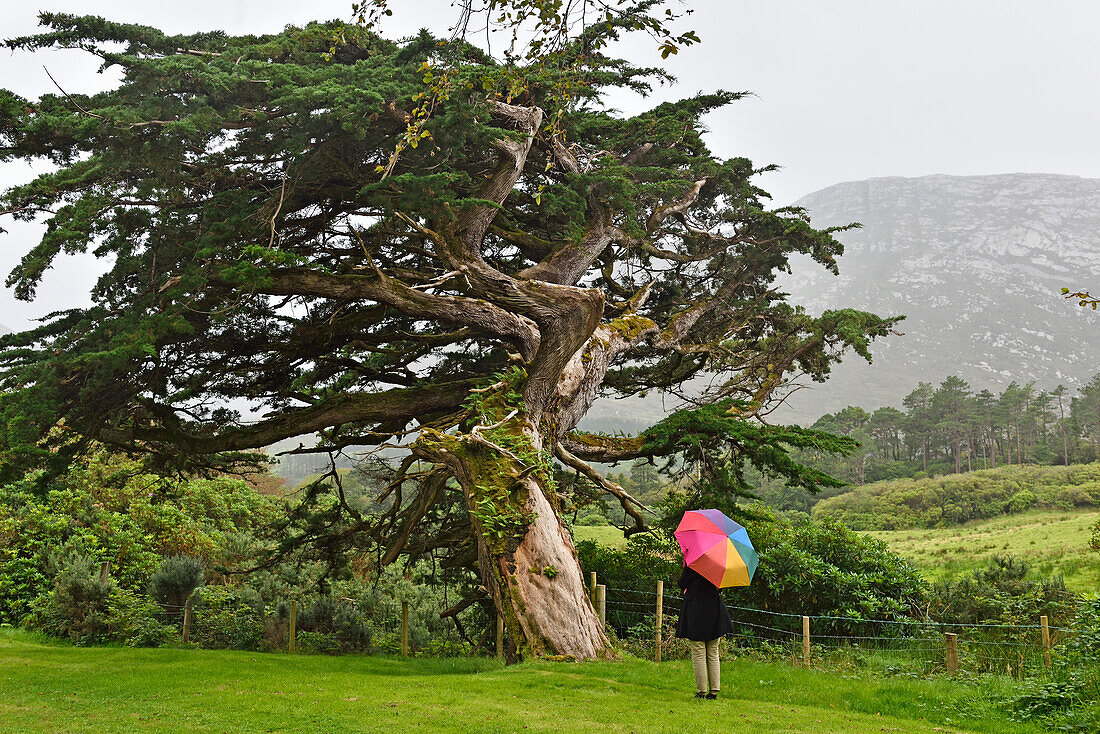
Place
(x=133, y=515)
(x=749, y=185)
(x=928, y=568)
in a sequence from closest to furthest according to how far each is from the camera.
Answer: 1. (x=749, y=185)
2. (x=133, y=515)
3. (x=928, y=568)

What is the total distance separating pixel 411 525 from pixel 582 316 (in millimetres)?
4279

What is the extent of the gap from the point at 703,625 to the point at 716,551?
672 mm

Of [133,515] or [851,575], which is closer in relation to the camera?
[851,575]

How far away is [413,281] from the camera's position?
11359mm

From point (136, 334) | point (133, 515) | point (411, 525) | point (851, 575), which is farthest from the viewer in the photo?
point (133, 515)

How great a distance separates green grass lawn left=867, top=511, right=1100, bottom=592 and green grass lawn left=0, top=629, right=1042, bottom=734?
1613 centimetres

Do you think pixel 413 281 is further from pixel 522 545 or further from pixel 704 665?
pixel 704 665

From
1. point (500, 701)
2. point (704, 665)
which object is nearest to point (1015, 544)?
point (704, 665)

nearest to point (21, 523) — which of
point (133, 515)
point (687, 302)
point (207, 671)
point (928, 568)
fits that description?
point (133, 515)

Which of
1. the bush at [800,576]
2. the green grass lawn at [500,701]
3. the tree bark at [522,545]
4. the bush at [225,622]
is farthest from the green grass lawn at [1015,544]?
the bush at [225,622]

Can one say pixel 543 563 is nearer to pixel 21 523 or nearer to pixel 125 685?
pixel 125 685

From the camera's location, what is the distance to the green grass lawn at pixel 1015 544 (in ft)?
89.3

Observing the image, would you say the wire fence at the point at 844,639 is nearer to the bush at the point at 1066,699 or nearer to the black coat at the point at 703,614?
the bush at the point at 1066,699

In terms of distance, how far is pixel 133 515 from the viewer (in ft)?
65.8
